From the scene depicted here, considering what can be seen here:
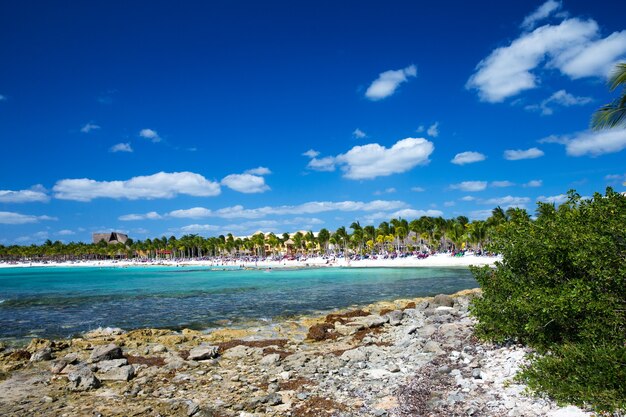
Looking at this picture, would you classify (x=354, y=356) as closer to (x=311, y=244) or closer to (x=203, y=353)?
(x=203, y=353)

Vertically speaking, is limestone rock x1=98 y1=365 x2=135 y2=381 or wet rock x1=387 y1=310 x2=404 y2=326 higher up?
limestone rock x1=98 y1=365 x2=135 y2=381

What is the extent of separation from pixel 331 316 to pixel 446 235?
331ft

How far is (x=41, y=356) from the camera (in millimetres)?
14484

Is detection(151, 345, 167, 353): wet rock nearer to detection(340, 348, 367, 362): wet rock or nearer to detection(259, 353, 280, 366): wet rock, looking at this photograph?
detection(259, 353, 280, 366): wet rock

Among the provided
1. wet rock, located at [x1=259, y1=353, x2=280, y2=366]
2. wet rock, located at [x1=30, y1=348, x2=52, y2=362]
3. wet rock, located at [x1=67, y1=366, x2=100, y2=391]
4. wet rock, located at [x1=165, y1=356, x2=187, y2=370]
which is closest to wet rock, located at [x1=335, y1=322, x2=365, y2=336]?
wet rock, located at [x1=259, y1=353, x2=280, y2=366]

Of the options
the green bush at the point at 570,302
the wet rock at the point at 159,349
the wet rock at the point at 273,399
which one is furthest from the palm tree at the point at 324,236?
the wet rock at the point at 273,399

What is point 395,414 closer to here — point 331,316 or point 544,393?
point 544,393

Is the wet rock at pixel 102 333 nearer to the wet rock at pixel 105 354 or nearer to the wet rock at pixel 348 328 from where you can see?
the wet rock at pixel 105 354

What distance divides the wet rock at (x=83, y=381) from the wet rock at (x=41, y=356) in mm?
4124

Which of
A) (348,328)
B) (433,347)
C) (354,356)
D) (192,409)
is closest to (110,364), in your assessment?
(192,409)

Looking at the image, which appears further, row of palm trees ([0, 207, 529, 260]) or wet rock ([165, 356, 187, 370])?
row of palm trees ([0, 207, 529, 260])

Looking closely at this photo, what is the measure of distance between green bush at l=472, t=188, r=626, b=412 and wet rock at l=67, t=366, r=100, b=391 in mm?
11226

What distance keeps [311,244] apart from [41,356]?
437 ft

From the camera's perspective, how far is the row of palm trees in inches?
4431
